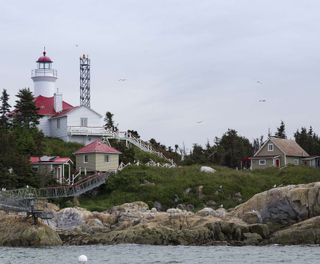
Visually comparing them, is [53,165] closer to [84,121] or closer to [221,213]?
[84,121]

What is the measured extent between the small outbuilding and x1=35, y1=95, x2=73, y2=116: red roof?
30.0 ft

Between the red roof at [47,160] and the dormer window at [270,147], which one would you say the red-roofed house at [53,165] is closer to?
the red roof at [47,160]

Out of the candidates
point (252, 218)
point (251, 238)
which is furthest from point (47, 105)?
point (251, 238)

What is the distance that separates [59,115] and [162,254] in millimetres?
37841

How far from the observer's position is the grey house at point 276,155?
8062 centimetres

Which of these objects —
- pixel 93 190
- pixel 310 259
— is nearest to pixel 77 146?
pixel 93 190

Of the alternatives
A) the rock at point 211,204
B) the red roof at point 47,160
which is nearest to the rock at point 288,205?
the rock at point 211,204

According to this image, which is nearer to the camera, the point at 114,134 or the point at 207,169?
the point at 207,169

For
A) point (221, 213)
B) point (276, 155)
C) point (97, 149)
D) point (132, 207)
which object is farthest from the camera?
point (276, 155)

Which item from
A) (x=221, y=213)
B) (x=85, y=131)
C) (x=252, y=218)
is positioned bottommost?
(x=252, y=218)

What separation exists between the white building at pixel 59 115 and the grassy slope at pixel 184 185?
11.1 m

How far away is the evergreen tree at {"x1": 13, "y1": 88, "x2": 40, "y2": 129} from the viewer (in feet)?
247

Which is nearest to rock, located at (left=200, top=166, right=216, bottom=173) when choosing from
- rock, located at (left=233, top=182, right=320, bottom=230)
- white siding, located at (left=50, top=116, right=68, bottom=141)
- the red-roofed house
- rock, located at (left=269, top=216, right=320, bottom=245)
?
the red-roofed house

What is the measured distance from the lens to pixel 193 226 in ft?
165
